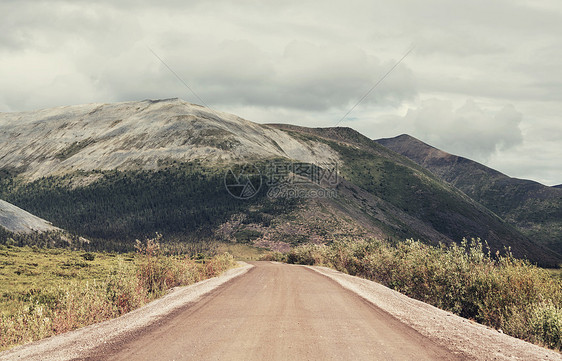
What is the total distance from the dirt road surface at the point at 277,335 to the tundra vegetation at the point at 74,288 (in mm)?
2809

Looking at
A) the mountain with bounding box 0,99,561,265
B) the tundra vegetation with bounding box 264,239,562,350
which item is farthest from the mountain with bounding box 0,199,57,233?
the tundra vegetation with bounding box 264,239,562,350

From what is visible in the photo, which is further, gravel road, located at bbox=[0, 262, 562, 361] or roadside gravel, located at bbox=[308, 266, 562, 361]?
roadside gravel, located at bbox=[308, 266, 562, 361]

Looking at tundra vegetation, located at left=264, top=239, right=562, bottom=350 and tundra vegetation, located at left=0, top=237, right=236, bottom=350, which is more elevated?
tundra vegetation, located at left=264, top=239, right=562, bottom=350

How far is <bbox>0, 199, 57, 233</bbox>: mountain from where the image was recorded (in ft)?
216

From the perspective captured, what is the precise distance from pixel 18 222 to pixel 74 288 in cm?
6669

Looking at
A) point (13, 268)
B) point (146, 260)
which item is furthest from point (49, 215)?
point (146, 260)

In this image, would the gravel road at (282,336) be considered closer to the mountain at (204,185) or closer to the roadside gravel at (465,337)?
the roadside gravel at (465,337)

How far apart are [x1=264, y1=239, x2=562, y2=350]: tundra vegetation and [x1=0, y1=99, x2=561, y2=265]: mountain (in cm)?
6547

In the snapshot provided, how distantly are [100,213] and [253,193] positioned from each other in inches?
1757

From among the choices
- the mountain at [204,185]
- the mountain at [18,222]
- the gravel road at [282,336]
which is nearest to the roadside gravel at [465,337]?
the gravel road at [282,336]

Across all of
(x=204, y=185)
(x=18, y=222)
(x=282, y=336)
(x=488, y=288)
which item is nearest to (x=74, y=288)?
(x=282, y=336)

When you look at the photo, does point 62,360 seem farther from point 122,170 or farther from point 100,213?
point 122,170

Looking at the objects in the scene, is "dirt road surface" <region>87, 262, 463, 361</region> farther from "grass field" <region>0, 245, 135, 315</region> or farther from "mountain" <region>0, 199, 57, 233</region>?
"mountain" <region>0, 199, 57, 233</region>

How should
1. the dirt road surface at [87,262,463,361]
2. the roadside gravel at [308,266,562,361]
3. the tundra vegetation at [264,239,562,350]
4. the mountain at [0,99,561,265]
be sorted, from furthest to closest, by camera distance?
the mountain at [0,99,561,265] < the tundra vegetation at [264,239,562,350] < the roadside gravel at [308,266,562,361] < the dirt road surface at [87,262,463,361]
